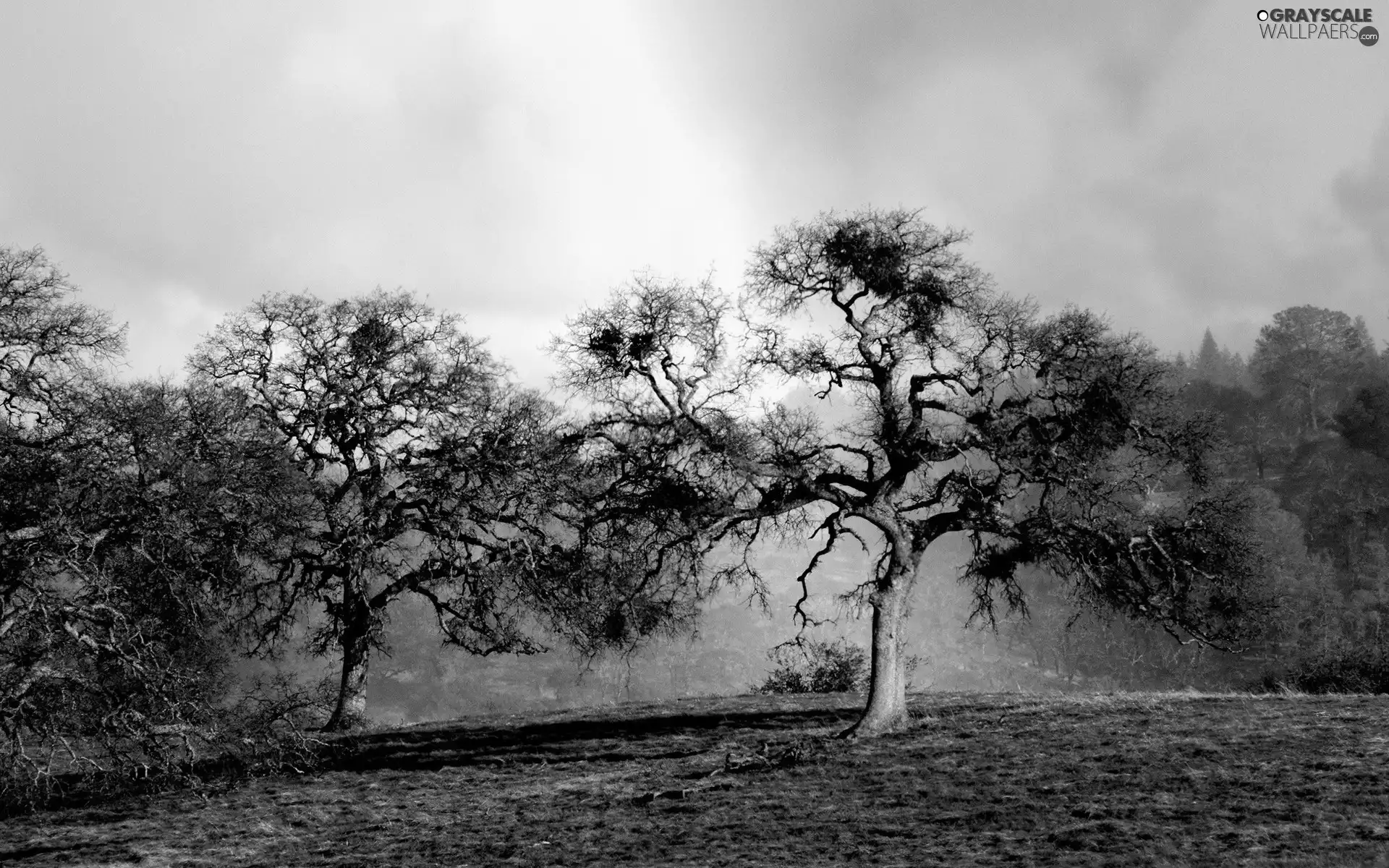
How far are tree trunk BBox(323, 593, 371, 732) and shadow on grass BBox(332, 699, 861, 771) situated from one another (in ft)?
5.18

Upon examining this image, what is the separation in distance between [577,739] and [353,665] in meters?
7.47

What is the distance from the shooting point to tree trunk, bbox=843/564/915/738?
763 inches

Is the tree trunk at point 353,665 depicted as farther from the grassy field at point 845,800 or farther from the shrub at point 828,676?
the shrub at point 828,676

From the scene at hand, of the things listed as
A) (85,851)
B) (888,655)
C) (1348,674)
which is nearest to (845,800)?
(888,655)

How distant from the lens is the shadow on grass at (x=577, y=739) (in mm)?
20516

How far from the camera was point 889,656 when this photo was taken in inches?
776

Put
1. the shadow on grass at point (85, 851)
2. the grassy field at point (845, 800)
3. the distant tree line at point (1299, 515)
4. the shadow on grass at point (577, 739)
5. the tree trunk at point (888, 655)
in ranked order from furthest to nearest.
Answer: the distant tree line at point (1299, 515) < the shadow on grass at point (577, 739) < the tree trunk at point (888, 655) < the shadow on grass at point (85, 851) < the grassy field at point (845, 800)

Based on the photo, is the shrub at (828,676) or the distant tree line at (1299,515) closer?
the shrub at (828,676)

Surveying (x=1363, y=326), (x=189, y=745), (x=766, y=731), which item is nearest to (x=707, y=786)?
(x=766, y=731)

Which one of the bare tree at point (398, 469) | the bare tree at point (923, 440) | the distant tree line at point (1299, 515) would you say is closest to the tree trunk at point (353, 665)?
the bare tree at point (398, 469)

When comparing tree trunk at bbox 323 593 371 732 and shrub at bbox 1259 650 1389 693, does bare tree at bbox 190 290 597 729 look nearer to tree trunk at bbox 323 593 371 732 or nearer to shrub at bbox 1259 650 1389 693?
tree trunk at bbox 323 593 371 732

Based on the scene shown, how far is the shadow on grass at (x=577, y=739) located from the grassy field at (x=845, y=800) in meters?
0.12

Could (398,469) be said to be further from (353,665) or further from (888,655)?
(888,655)

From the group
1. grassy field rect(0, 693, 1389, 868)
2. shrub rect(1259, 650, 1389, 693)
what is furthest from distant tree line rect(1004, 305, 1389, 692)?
grassy field rect(0, 693, 1389, 868)
